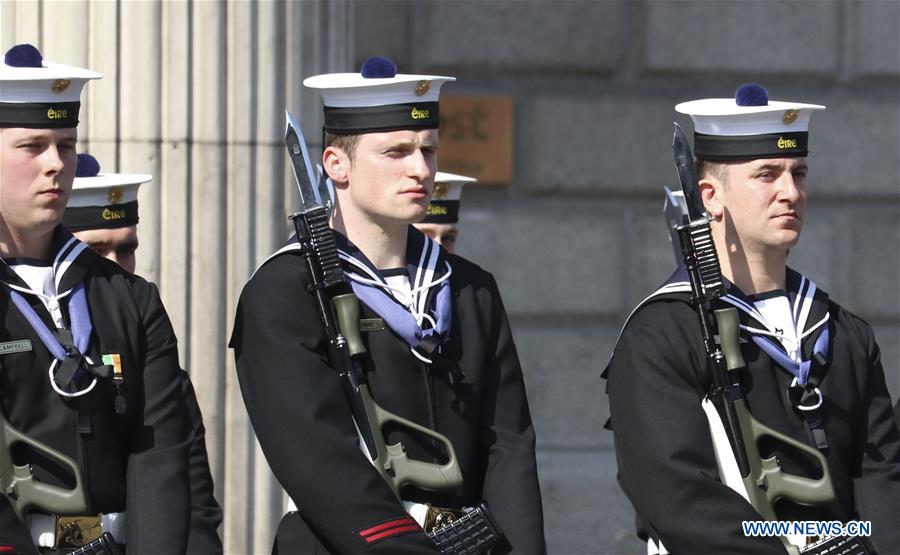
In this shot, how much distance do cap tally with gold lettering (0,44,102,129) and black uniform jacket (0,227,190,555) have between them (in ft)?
Result: 0.97

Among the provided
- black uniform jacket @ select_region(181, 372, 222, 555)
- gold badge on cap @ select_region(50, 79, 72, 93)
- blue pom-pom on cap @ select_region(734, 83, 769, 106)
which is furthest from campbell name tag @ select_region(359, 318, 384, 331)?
blue pom-pom on cap @ select_region(734, 83, 769, 106)

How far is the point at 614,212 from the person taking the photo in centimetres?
888

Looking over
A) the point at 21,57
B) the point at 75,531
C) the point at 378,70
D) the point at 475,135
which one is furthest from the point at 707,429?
the point at 475,135

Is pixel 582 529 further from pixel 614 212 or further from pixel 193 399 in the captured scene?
pixel 193 399

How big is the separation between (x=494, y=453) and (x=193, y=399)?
105cm

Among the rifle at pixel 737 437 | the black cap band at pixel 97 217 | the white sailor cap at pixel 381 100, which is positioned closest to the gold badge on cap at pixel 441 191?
the black cap band at pixel 97 217

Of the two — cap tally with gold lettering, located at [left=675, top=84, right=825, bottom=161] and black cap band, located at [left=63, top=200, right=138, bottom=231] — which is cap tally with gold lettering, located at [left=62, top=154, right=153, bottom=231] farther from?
cap tally with gold lettering, located at [left=675, top=84, right=825, bottom=161]

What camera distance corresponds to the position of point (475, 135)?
8.66m

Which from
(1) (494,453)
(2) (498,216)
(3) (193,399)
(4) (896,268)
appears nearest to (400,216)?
(1) (494,453)

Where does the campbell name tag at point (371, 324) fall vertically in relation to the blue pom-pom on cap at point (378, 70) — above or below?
below

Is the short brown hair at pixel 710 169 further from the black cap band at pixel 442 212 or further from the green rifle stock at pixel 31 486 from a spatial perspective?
the green rifle stock at pixel 31 486

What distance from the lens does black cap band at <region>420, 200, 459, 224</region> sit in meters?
6.96

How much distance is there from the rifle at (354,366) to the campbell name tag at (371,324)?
0.17 ft

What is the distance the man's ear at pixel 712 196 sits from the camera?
5299 millimetres
